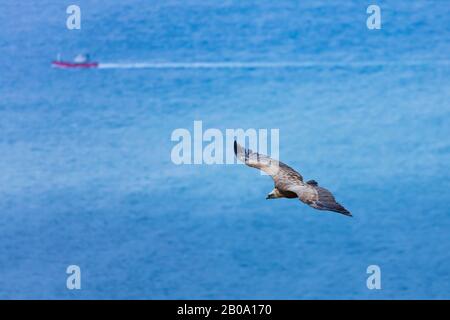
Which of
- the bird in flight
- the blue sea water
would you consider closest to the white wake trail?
the blue sea water

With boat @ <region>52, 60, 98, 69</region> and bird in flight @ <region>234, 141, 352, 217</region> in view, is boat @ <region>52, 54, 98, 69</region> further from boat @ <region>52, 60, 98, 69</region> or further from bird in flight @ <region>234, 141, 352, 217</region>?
bird in flight @ <region>234, 141, 352, 217</region>

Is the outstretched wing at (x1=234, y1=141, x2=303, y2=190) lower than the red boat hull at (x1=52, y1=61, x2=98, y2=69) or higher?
lower

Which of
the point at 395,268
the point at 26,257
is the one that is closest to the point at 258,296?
the point at 395,268

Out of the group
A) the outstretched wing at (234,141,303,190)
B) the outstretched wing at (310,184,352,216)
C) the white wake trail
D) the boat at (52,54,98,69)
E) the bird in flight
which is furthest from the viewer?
the white wake trail

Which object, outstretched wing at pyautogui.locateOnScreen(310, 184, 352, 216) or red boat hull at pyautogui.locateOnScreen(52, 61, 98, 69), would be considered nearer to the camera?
outstretched wing at pyautogui.locateOnScreen(310, 184, 352, 216)

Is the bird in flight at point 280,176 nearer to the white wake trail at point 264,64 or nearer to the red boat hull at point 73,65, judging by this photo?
the red boat hull at point 73,65

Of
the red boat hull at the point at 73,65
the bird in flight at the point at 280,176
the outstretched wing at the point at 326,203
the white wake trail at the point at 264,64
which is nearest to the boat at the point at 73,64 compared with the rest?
the red boat hull at the point at 73,65

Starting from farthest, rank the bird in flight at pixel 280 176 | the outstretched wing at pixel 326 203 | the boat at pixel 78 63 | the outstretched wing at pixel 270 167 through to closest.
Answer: the boat at pixel 78 63
the outstretched wing at pixel 270 167
the bird in flight at pixel 280 176
the outstretched wing at pixel 326 203
